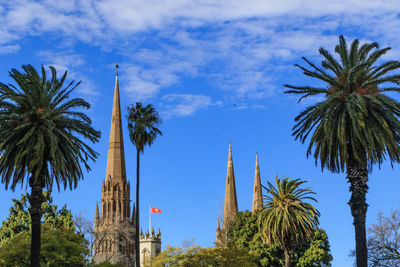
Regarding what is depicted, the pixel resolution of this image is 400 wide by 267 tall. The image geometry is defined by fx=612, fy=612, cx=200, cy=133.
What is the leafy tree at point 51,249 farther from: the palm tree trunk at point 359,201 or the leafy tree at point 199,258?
the palm tree trunk at point 359,201

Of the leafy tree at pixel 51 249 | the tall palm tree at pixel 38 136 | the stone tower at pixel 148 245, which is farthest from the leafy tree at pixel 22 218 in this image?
the stone tower at pixel 148 245

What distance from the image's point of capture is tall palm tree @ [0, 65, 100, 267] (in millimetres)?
34594

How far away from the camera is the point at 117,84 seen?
131250mm

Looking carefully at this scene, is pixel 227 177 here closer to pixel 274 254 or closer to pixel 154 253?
pixel 154 253

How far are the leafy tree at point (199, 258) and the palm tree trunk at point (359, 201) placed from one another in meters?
26.5

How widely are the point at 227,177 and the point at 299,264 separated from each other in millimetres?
59592

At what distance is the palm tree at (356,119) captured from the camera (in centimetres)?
3328

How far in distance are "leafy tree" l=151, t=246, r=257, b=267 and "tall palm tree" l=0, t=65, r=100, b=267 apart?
2266cm

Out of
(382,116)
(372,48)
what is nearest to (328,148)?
(382,116)

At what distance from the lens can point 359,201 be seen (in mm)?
33562

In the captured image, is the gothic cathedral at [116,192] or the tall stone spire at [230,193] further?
the tall stone spire at [230,193]

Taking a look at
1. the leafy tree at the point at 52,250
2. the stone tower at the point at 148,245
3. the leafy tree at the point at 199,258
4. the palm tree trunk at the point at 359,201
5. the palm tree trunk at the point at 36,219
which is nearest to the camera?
the palm tree trunk at the point at 359,201

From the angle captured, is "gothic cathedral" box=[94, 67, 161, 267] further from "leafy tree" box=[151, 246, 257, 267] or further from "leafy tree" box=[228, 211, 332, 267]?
"leafy tree" box=[151, 246, 257, 267]

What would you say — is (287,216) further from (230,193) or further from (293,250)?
(230,193)
